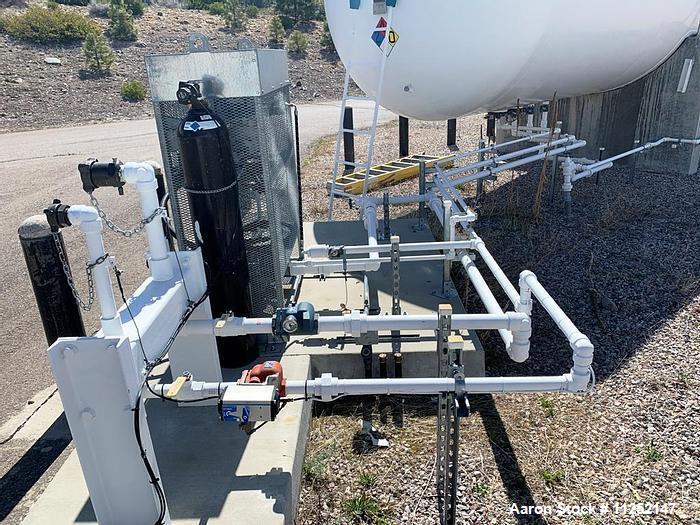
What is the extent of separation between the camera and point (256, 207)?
4621mm

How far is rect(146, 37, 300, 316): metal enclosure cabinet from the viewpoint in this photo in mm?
4090

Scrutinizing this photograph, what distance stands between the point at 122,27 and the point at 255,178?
33.7m

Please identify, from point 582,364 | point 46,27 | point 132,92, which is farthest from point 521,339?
point 46,27

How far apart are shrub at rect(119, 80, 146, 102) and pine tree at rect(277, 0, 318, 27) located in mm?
19553

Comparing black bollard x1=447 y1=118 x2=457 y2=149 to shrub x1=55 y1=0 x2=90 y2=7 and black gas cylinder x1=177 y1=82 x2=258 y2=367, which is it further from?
shrub x1=55 y1=0 x2=90 y2=7

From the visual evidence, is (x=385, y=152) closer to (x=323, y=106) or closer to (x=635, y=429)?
(x=635, y=429)

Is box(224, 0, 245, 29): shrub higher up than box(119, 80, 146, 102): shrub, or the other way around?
box(224, 0, 245, 29): shrub

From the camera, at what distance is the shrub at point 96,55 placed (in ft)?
92.3

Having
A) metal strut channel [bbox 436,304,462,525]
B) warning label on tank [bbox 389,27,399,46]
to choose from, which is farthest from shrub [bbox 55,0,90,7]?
metal strut channel [bbox 436,304,462,525]

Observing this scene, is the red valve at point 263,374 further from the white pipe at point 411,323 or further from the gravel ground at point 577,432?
the gravel ground at point 577,432

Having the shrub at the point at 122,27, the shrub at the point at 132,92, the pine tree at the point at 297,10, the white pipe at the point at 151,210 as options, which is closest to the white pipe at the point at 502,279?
the white pipe at the point at 151,210

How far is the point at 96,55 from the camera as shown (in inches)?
1115

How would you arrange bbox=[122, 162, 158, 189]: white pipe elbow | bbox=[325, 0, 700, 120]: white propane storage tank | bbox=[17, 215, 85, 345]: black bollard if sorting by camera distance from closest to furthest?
bbox=[122, 162, 158, 189]: white pipe elbow, bbox=[17, 215, 85, 345]: black bollard, bbox=[325, 0, 700, 120]: white propane storage tank

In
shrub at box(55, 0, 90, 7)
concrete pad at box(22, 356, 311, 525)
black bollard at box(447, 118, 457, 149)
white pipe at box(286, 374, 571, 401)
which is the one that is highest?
shrub at box(55, 0, 90, 7)
